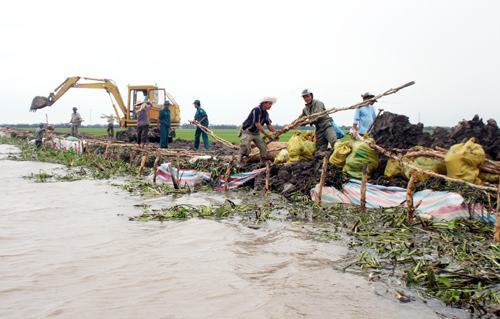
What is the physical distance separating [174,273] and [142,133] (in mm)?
11599

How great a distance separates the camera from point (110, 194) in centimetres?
915

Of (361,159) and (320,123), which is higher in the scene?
(320,123)

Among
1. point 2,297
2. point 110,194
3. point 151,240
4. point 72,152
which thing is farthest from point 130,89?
point 2,297

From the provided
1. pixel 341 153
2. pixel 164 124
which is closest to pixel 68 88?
pixel 164 124

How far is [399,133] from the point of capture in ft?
25.6

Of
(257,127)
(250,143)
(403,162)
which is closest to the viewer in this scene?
(403,162)

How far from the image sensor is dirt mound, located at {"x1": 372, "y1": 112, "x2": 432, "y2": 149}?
7703 millimetres

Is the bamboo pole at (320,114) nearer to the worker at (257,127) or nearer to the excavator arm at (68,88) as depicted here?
the worker at (257,127)

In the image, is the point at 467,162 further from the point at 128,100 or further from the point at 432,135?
the point at 128,100

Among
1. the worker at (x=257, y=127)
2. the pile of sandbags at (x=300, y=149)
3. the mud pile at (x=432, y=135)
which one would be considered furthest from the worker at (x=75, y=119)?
the mud pile at (x=432, y=135)

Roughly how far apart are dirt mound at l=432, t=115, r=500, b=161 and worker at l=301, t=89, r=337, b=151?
2.17 metres

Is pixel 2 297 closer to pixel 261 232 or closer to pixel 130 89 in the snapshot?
pixel 261 232

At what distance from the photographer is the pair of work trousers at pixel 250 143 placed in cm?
921

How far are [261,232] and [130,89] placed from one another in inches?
604
